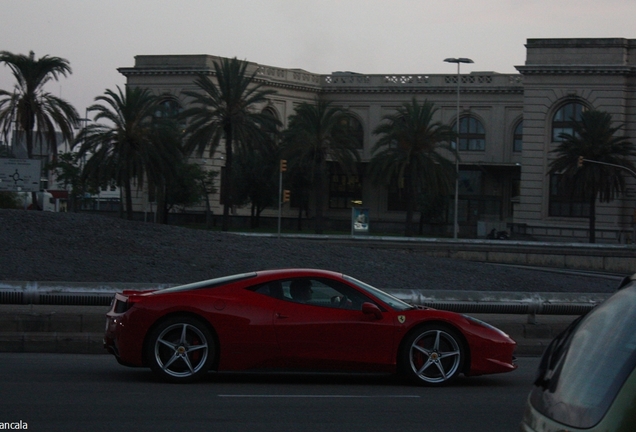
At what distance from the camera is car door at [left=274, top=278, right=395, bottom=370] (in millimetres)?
9711

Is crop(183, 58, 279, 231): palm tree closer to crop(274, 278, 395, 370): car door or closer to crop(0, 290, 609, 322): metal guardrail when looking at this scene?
crop(0, 290, 609, 322): metal guardrail

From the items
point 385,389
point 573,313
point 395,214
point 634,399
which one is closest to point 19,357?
point 385,389

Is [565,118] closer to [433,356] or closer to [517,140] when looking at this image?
[517,140]

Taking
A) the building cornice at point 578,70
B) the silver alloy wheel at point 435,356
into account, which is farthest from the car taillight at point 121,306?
the building cornice at point 578,70

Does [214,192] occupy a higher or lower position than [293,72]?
lower

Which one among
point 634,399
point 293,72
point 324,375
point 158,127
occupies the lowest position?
point 324,375

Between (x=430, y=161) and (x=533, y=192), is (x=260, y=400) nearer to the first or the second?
(x=430, y=161)

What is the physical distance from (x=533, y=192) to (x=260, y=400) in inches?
2540

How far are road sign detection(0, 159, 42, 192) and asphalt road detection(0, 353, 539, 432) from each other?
1932cm

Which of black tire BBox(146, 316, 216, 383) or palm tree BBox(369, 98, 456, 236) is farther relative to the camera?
palm tree BBox(369, 98, 456, 236)

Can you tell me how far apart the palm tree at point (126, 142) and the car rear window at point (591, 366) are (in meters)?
49.9

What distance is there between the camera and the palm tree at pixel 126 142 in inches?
2060

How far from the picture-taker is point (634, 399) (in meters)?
3.08

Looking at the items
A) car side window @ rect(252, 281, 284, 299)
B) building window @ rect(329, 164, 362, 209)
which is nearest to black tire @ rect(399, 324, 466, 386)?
car side window @ rect(252, 281, 284, 299)
